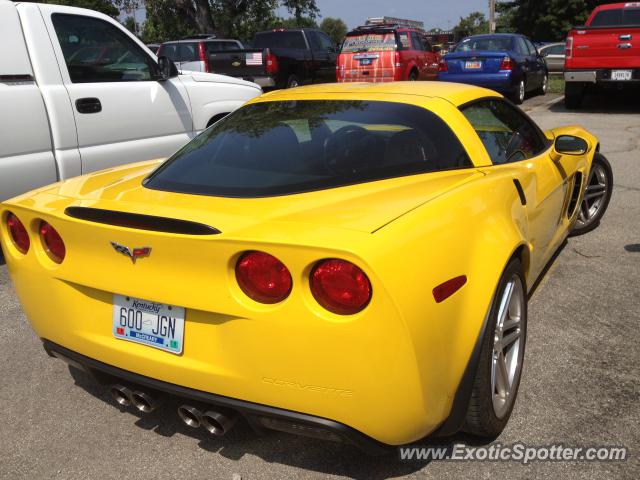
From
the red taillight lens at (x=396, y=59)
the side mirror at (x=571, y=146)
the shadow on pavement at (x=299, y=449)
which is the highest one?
the red taillight lens at (x=396, y=59)

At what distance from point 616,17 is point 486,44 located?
294cm

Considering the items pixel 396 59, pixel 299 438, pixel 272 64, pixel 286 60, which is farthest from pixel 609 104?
pixel 299 438

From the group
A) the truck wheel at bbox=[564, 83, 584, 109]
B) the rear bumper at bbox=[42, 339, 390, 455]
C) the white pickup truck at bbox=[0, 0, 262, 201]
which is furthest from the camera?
the truck wheel at bbox=[564, 83, 584, 109]

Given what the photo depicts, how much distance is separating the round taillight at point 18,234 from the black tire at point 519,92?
524 inches

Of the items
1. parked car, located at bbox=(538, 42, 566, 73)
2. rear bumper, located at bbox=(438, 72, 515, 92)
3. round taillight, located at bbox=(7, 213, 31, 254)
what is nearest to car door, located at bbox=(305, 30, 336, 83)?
rear bumper, located at bbox=(438, 72, 515, 92)

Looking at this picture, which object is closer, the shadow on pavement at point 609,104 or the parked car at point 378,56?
the shadow on pavement at point 609,104

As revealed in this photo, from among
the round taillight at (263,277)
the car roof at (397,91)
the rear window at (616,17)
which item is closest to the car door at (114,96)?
the car roof at (397,91)

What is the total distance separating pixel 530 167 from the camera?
337 centimetres

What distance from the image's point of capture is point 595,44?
12.2 metres

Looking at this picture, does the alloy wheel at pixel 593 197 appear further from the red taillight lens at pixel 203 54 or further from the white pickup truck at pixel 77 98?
the red taillight lens at pixel 203 54

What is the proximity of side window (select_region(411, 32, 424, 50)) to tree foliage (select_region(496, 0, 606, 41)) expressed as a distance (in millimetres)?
35018

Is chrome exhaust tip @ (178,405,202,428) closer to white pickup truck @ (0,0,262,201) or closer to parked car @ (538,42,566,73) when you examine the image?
white pickup truck @ (0,0,262,201)

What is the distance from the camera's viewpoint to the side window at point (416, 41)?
57.5 feet

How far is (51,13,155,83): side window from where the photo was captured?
5.35 metres
